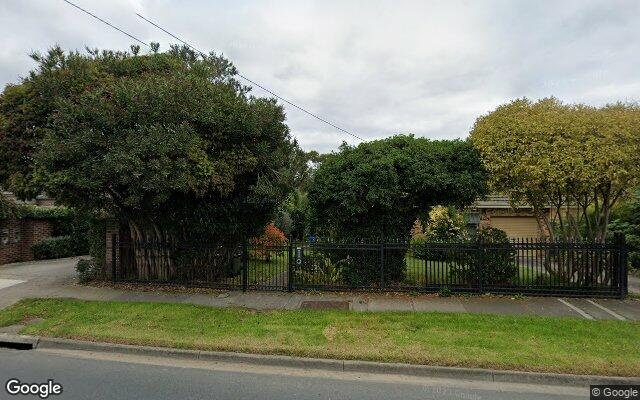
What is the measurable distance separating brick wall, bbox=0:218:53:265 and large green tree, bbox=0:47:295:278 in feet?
20.3

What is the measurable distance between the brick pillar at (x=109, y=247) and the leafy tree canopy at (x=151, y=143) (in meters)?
0.50

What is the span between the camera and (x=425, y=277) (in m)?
9.77

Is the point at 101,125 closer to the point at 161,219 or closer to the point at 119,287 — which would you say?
the point at 161,219

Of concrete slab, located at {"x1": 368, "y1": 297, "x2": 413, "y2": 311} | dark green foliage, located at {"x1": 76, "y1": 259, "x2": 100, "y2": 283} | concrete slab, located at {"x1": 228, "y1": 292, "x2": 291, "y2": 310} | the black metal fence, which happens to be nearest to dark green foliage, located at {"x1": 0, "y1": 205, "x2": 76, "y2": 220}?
dark green foliage, located at {"x1": 76, "y1": 259, "x2": 100, "y2": 283}

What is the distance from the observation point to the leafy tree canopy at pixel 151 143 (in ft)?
27.9

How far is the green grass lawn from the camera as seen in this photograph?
5660mm

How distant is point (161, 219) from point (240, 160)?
9.37 feet

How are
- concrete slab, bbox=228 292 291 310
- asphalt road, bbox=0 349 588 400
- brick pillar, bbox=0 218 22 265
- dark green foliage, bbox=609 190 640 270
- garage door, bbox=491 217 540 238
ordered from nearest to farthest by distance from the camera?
asphalt road, bbox=0 349 588 400, concrete slab, bbox=228 292 291 310, dark green foliage, bbox=609 190 640 270, brick pillar, bbox=0 218 22 265, garage door, bbox=491 217 540 238

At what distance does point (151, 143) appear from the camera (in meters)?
8.38

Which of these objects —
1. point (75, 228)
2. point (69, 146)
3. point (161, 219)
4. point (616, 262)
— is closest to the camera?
point (69, 146)

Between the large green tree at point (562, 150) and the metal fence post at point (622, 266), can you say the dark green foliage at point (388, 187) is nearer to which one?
the large green tree at point (562, 150)

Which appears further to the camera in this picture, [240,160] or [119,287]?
[119,287]

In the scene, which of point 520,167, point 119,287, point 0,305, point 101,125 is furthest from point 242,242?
point 520,167

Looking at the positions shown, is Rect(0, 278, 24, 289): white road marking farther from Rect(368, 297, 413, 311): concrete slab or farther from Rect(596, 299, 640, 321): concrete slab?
Rect(596, 299, 640, 321): concrete slab
